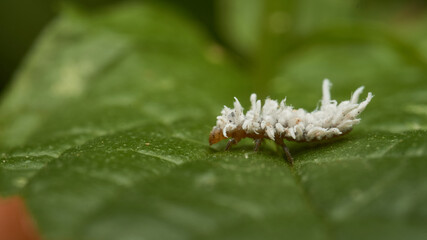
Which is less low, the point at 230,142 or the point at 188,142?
the point at 230,142

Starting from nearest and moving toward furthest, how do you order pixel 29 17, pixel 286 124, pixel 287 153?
pixel 287 153, pixel 286 124, pixel 29 17

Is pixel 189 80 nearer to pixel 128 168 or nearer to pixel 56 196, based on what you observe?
pixel 128 168

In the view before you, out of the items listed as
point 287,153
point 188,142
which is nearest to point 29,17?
point 188,142

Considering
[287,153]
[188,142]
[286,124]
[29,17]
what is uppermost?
[29,17]

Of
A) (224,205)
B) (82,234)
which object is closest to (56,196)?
(82,234)

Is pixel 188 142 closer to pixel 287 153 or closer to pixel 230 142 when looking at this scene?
pixel 230 142

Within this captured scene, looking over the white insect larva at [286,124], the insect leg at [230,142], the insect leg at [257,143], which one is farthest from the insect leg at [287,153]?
the insect leg at [230,142]

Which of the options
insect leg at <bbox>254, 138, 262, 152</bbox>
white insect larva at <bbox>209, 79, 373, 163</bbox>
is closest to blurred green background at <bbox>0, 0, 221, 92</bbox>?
white insect larva at <bbox>209, 79, 373, 163</bbox>

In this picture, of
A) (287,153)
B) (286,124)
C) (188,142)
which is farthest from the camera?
(286,124)

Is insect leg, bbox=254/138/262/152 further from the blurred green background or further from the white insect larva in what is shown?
the blurred green background
